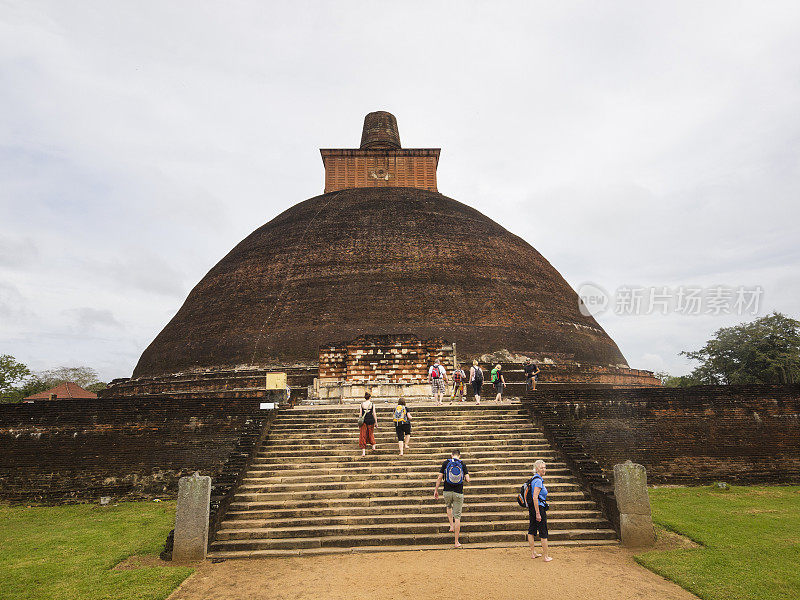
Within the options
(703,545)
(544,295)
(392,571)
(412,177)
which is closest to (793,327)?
(544,295)

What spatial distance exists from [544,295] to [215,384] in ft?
34.3

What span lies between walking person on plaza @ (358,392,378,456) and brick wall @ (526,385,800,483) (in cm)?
304

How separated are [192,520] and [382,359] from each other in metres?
6.01

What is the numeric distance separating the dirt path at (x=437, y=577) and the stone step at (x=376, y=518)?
60 cm

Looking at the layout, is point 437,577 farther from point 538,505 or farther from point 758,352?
point 758,352

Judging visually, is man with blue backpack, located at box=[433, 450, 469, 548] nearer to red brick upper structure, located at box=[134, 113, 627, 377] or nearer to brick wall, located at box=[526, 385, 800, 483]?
brick wall, located at box=[526, 385, 800, 483]

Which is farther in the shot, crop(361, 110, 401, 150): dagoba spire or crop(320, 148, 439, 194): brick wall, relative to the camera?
crop(361, 110, 401, 150): dagoba spire

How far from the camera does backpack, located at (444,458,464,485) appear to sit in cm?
556

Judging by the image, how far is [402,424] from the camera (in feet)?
24.7

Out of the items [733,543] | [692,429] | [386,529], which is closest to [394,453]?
[386,529]

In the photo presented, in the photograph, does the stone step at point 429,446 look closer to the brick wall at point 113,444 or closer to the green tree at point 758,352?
the brick wall at point 113,444

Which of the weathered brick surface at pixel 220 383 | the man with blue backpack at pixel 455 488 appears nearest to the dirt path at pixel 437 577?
the man with blue backpack at pixel 455 488

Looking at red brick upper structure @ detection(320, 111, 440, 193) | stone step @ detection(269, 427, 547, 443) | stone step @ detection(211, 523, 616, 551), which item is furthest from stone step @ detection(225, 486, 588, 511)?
red brick upper structure @ detection(320, 111, 440, 193)

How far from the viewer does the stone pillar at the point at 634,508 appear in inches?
223
